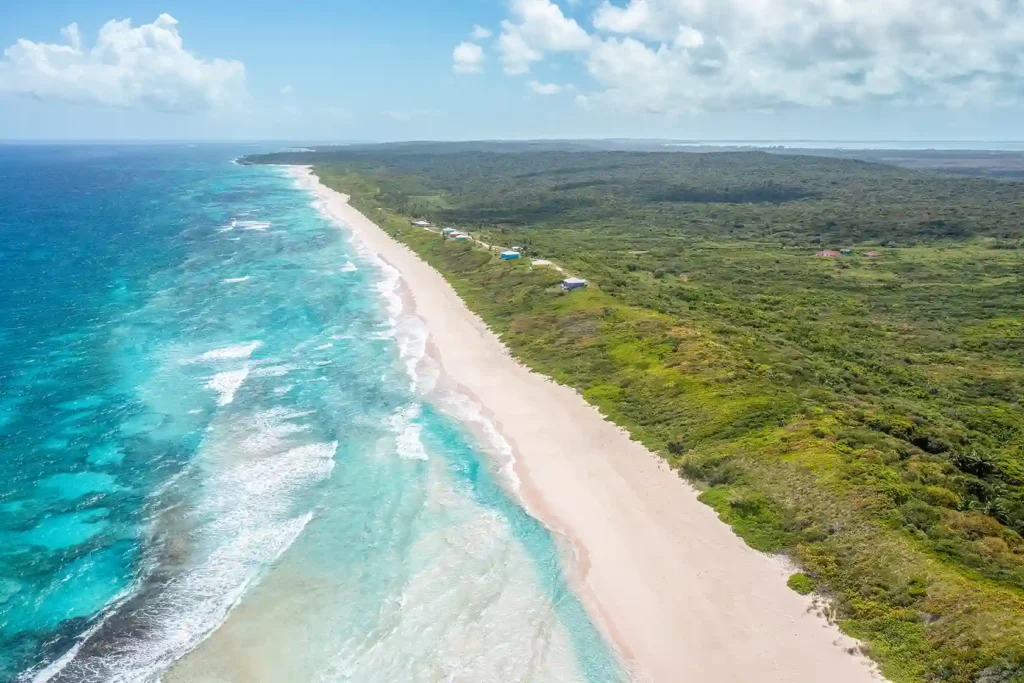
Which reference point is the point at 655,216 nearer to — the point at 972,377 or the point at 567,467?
the point at 972,377

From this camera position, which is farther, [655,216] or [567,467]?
[655,216]

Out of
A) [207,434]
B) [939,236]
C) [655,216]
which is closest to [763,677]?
[207,434]

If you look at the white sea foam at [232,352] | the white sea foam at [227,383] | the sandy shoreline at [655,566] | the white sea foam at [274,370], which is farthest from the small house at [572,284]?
the white sea foam at [227,383]

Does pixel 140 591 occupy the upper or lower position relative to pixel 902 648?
lower

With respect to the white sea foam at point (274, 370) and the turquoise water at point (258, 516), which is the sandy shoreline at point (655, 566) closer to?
the turquoise water at point (258, 516)

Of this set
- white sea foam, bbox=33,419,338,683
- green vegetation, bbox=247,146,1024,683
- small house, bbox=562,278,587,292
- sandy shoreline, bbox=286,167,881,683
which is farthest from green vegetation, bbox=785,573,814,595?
small house, bbox=562,278,587,292

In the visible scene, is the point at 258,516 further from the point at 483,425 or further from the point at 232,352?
the point at 232,352

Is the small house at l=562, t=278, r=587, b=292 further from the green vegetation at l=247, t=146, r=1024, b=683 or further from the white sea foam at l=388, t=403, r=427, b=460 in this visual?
the white sea foam at l=388, t=403, r=427, b=460
